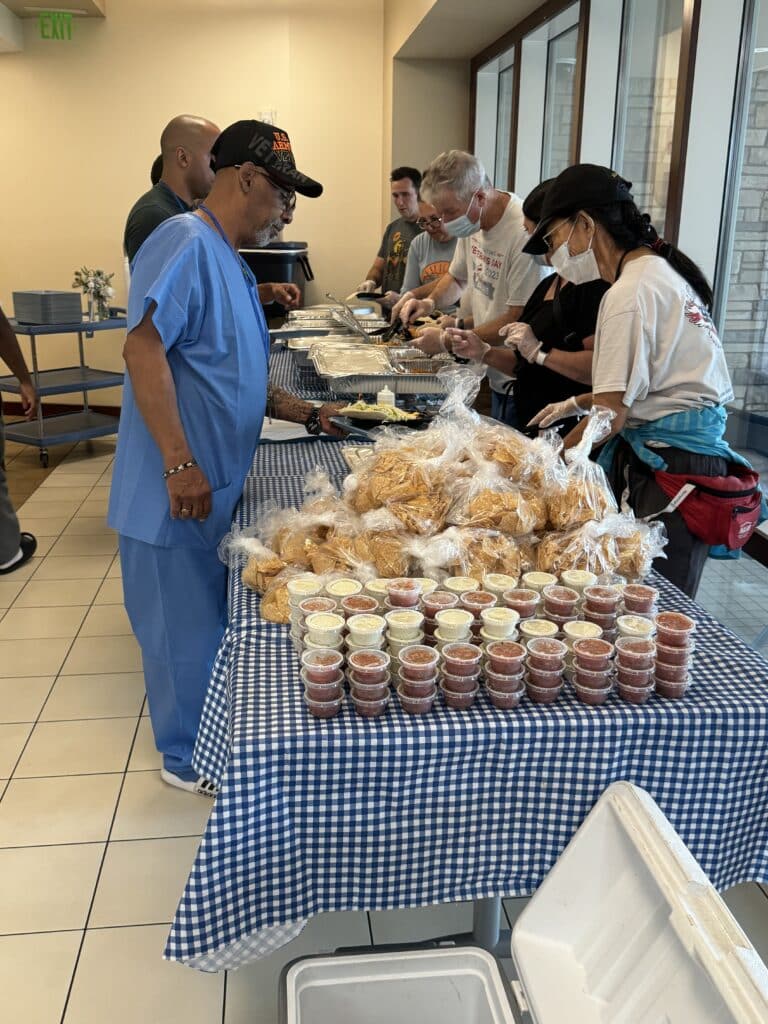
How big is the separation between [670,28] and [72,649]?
329 cm

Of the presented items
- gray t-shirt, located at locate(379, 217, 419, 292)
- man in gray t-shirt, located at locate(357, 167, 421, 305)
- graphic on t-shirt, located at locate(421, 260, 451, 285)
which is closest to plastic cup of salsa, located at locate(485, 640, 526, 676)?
graphic on t-shirt, located at locate(421, 260, 451, 285)

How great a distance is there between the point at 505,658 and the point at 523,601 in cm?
19

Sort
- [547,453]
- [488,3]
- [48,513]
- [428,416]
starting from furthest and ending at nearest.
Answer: [48,513] < [488,3] < [428,416] < [547,453]

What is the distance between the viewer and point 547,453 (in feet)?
5.74

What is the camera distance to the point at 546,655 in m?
1.27

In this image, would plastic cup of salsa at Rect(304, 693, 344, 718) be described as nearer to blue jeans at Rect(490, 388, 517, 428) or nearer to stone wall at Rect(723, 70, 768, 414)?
blue jeans at Rect(490, 388, 517, 428)

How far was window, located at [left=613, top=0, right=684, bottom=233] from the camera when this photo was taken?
10.6 feet

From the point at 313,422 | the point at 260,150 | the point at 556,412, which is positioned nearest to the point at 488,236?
the point at 313,422

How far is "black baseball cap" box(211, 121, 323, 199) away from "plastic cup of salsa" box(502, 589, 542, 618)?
3.55ft

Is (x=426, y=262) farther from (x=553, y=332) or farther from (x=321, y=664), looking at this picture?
(x=321, y=664)

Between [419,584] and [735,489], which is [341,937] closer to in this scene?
[419,584]

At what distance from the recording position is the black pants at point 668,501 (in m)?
2.10

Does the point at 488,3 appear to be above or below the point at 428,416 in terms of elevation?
above

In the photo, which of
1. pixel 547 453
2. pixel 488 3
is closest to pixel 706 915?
pixel 547 453
